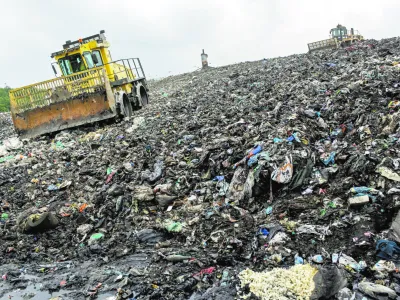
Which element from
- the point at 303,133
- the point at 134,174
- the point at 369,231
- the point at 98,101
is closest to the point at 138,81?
the point at 98,101

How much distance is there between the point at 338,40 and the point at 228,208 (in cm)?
1775

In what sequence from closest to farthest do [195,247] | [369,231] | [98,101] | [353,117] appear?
[369,231] → [195,247] → [353,117] → [98,101]

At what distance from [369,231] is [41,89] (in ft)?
25.9

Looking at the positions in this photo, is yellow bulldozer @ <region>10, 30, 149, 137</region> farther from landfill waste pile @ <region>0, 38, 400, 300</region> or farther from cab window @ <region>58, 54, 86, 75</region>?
landfill waste pile @ <region>0, 38, 400, 300</region>

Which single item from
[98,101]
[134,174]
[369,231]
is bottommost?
[369,231]

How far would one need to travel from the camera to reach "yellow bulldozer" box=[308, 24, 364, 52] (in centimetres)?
1805

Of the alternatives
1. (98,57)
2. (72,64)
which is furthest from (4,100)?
(98,57)

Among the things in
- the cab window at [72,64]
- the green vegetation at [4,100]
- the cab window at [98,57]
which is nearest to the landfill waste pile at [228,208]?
the cab window at [72,64]

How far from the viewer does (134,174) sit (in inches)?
194

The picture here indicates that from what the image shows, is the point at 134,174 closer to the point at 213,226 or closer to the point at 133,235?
the point at 133,235

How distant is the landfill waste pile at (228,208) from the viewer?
263 centimetres

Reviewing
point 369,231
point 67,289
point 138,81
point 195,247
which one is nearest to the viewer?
point 369,231

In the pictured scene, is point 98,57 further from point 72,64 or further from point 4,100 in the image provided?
point 4,100

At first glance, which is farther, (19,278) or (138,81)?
(138,81)
